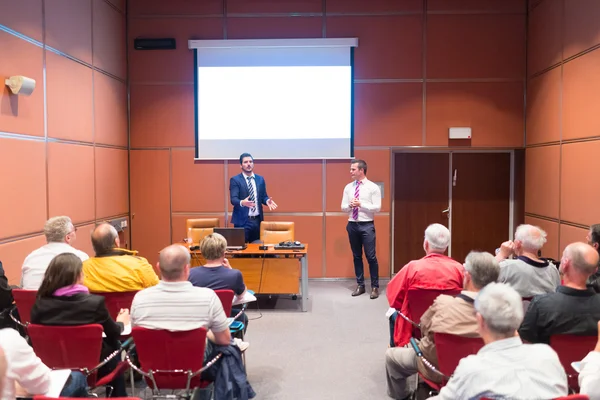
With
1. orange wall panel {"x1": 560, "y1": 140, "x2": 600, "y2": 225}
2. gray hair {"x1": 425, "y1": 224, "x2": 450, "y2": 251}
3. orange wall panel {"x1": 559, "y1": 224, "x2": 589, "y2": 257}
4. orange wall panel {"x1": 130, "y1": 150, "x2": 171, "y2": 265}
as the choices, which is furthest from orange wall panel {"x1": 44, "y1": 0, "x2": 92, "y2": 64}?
orange wall panel {"x1": 559, "y1": 224, "x2": 589, "y2": 257}

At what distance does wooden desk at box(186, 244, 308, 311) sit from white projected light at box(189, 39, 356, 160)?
81.8 inches

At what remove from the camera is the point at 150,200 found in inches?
287

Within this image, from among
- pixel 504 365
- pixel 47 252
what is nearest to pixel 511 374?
pixel 504 365

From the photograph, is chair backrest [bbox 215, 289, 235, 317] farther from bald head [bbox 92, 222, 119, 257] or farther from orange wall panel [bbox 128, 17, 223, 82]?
orange wall panel [bbox 128, 17, 223, 82]

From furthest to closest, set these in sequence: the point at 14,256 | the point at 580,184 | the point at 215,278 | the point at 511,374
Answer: the point at 580,184 < the point at 14,256 < the point at 215,278 < the point at 511,374

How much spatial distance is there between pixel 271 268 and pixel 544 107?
4177mm

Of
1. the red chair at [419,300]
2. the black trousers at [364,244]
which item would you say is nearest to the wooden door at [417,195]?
the black trousers at [364,244]

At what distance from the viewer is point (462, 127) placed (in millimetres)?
7082

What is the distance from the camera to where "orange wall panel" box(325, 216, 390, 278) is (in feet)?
23.7

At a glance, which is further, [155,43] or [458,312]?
[155,43]

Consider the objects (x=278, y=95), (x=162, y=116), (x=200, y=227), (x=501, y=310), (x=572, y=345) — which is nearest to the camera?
(x=501, y=310)

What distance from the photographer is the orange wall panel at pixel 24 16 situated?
435 centimetres

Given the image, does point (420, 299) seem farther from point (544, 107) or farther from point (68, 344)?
point (544, 107)

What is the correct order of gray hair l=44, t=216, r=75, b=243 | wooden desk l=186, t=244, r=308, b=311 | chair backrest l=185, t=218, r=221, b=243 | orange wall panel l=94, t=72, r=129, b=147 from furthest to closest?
chair backrest l=185, t=218, r=221, b=243
orange wall panel l=94, t=72, r=129, b=147
wooden desk l=186, t=244, r=308, b=311
gray hair l=44, t=216, r=75, b=243
